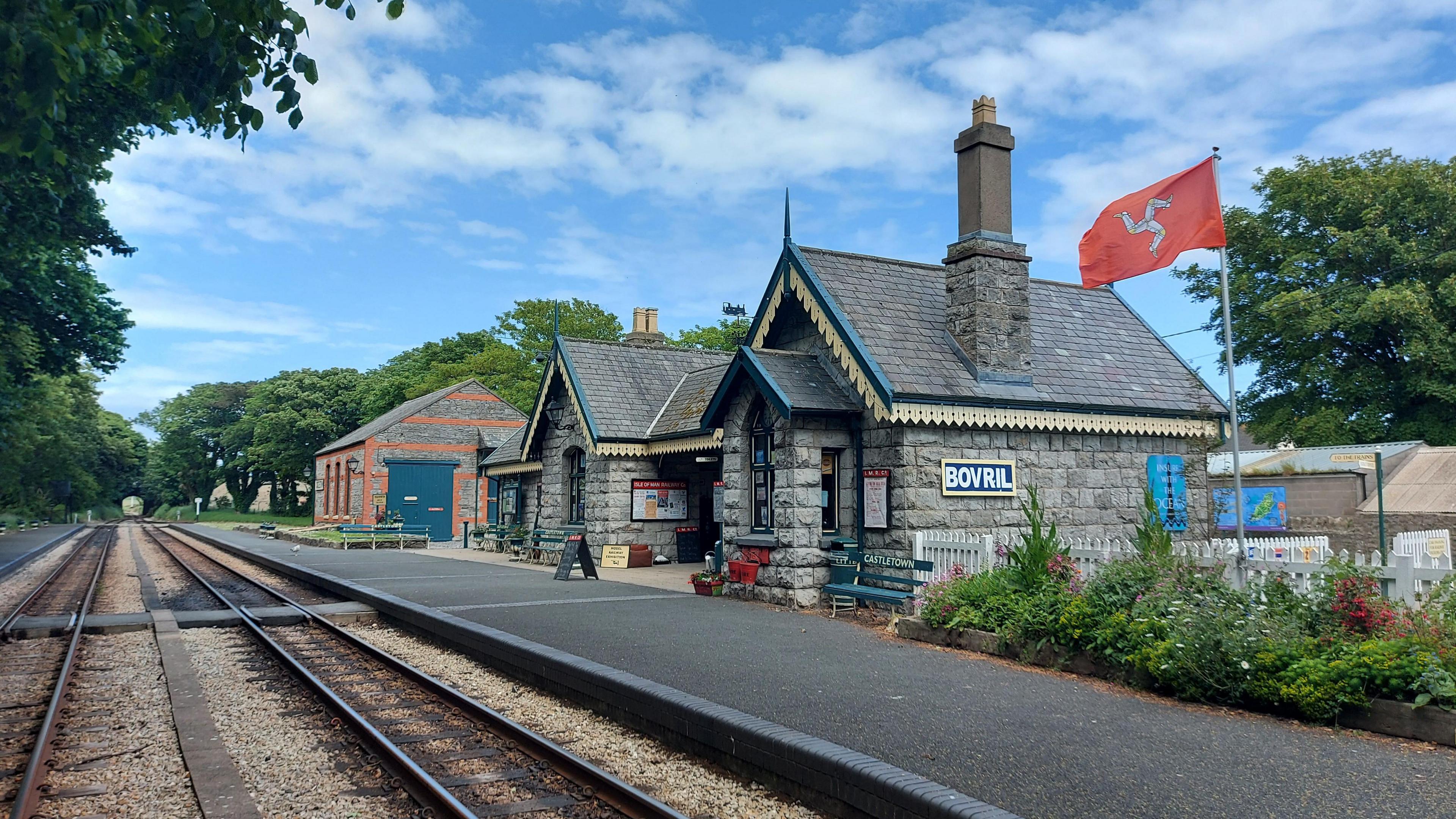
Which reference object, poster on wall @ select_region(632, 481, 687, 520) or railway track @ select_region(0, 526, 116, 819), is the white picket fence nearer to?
railway track @ select_region(0, 526, 116, 819)

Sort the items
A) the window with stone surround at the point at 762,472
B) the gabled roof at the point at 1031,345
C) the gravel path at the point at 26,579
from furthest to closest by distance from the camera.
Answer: the gravel path at the point at 26,579, the window with stone surround at the point at 762,472, the gabled roof at the point at 1031,345

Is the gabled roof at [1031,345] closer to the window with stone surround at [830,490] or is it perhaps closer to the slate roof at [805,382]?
the slate roof at [805,382]

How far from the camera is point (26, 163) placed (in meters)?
10.9

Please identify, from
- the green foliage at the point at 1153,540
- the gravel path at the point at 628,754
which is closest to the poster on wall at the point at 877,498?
the green foliage at the point at 1153,540

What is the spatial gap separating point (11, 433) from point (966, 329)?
35.6 meters

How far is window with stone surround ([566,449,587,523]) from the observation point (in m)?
23.8

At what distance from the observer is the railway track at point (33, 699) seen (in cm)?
625

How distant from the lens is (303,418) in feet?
216

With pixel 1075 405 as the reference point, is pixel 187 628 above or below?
below

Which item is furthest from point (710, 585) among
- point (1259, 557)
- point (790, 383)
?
point (1259, 557)

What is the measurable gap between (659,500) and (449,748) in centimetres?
1495

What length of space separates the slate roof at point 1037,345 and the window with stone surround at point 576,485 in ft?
33.7

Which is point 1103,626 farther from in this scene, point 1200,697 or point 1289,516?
point 1289,516

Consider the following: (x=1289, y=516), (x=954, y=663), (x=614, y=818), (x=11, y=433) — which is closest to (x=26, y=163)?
(x=614, y=818)
